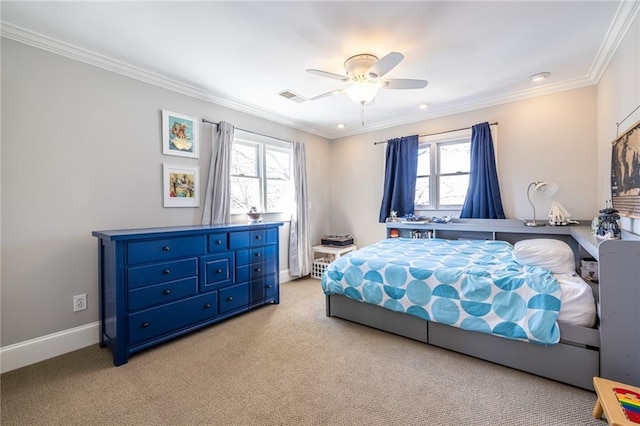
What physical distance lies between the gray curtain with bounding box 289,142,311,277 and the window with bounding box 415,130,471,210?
1.77m

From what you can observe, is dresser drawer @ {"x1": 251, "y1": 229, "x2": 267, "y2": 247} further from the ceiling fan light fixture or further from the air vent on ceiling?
A: the ceiling fan light fixture

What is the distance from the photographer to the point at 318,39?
2230 mm

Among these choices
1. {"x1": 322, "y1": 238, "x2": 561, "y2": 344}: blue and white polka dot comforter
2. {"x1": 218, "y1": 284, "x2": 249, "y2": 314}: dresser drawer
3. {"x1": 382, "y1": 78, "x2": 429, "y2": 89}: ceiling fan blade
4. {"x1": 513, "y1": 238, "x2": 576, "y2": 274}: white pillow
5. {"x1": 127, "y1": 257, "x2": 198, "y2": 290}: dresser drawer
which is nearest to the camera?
{"x1": 322, "y1": 238, "x2": 561, "y2": 344}: blue and white polka dot comforter

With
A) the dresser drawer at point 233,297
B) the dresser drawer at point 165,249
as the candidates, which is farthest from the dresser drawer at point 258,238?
the dresser drawer at point 165,249

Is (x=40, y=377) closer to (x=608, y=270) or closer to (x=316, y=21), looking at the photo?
(x=316, y=21)

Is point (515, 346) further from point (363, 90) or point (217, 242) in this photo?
point (217, 242)

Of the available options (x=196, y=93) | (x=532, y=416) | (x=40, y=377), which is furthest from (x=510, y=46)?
(x=40, y=377)

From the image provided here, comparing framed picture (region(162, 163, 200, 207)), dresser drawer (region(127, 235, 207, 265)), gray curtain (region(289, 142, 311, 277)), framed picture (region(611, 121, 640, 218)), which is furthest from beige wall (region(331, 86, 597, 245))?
dresser drawer (region(127, 235, 207, 265))

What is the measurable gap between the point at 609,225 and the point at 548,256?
1.34 ft

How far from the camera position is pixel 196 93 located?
10.4 ft

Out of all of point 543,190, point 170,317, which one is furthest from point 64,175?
point 543,190

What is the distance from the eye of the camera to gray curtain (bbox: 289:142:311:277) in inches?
171

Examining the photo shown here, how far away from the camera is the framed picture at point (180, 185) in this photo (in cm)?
294

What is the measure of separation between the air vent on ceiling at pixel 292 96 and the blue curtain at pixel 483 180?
230cm
